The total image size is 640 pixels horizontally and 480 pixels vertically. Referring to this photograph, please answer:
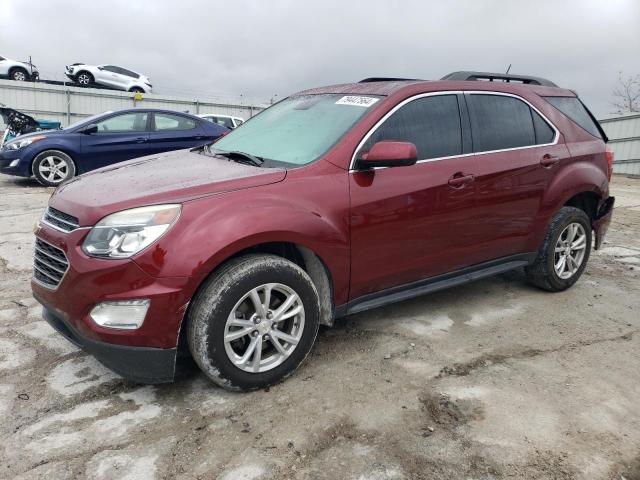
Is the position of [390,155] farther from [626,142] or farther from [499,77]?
[626,142]

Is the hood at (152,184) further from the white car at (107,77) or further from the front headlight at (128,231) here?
the white car at (107,77)

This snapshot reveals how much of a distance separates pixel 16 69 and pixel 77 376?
24.3m

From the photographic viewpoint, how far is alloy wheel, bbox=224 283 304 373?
8.61 ft

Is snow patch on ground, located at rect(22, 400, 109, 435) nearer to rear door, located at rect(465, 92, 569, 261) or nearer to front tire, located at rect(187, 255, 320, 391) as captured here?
front tire, located at rect(187, 255, 320, 391)

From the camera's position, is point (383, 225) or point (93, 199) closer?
point (93, 199)

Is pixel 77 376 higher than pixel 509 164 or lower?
lower

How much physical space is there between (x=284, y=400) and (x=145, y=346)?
2.52 ft

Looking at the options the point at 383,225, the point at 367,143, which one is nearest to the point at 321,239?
the point at 383,225

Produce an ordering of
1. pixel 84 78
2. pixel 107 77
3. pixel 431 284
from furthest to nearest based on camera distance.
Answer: pixel 107 77 → pixel 84 78 → pixel 431 284

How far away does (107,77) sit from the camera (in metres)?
24.0

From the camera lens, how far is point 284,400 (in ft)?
8.82

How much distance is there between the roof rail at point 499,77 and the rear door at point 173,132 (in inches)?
232

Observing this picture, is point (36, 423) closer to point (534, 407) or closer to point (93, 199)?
point (93, 199)

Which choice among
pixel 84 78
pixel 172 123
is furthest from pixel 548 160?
pixel 84 78
